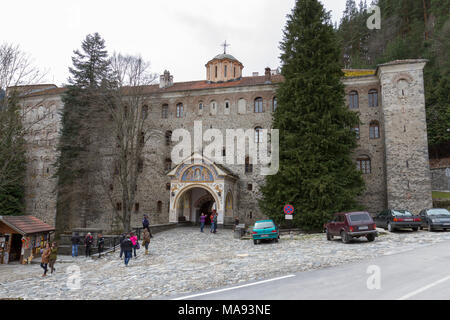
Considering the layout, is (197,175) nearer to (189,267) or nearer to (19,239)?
(19,239)

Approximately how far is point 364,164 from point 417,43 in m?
20.9

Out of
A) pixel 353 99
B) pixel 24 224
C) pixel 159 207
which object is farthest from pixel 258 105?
pixel 24 224

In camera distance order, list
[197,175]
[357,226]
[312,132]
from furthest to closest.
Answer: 1. [197,175]
2. [312,132]
3. [357,226]

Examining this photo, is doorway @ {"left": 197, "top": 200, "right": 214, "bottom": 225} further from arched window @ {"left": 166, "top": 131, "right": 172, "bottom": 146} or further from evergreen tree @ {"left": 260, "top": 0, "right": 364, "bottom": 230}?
evergreen tree @ {"left": 260, "top": 0, "right": 364, "bottom": 230}

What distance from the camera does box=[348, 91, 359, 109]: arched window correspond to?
28359 millimetres

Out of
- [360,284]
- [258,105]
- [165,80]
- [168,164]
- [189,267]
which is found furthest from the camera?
[165,80]

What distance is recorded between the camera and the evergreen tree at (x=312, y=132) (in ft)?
66.2

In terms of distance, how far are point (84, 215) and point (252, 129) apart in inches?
699

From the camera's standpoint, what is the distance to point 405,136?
82.1 feet

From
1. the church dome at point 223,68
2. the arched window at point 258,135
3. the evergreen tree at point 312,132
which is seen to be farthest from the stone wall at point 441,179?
the church dome at point 223,68

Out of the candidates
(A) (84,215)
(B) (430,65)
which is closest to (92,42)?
(A) (84,215)

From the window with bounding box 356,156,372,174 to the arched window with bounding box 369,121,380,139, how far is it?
192 centimetres

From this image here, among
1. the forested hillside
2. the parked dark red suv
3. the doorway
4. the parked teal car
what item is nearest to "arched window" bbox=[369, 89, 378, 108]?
the forested hillside

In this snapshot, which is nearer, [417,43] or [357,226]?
[357,226]
